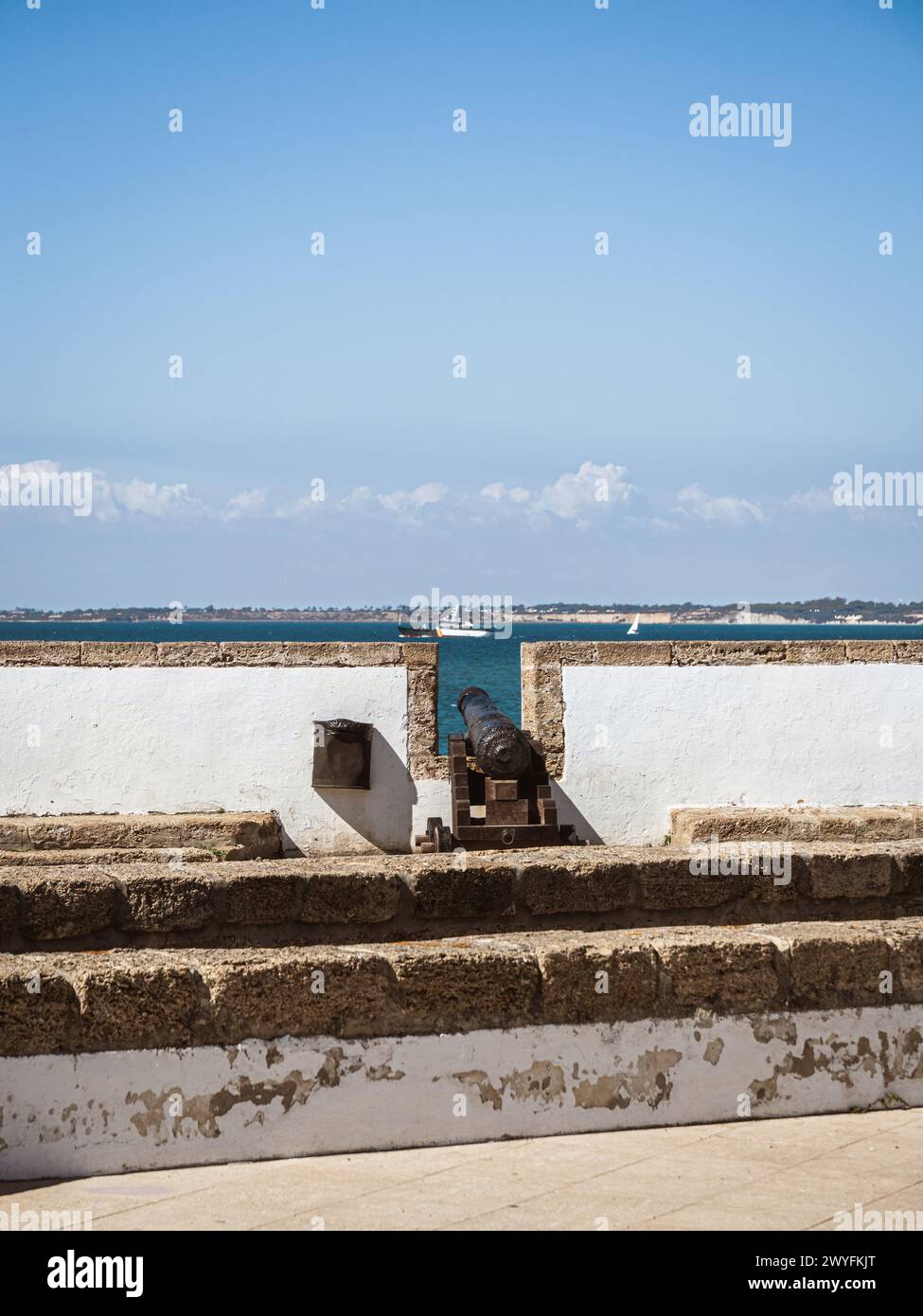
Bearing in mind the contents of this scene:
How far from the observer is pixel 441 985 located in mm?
3375

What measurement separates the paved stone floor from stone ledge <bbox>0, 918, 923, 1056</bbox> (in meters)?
0.30

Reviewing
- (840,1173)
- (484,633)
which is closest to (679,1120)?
(840,1173)

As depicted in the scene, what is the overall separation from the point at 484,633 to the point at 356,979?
101 m

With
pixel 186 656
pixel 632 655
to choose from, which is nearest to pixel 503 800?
pixel 632 655

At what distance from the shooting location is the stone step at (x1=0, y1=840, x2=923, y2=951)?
13.9 feet

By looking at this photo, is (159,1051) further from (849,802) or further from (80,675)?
(849,802)

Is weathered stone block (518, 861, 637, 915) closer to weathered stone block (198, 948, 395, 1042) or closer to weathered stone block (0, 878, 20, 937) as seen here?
weathered stone block (198, 948, 395, 1042)

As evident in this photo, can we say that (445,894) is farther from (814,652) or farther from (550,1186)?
(814,652)

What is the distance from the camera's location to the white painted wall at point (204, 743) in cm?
830

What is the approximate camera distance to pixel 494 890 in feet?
15.1

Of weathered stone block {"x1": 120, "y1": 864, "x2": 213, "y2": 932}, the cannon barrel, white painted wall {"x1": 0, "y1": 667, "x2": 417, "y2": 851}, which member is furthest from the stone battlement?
white painted wall {"x1": 0, "y1": 667, "x2": 417, "y2": 851}

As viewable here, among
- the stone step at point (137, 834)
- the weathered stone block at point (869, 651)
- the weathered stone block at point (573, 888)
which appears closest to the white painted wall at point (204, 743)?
the stone step at point (137, 834)

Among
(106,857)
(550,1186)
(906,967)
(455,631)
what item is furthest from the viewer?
(455,631)

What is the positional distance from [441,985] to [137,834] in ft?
16.0
